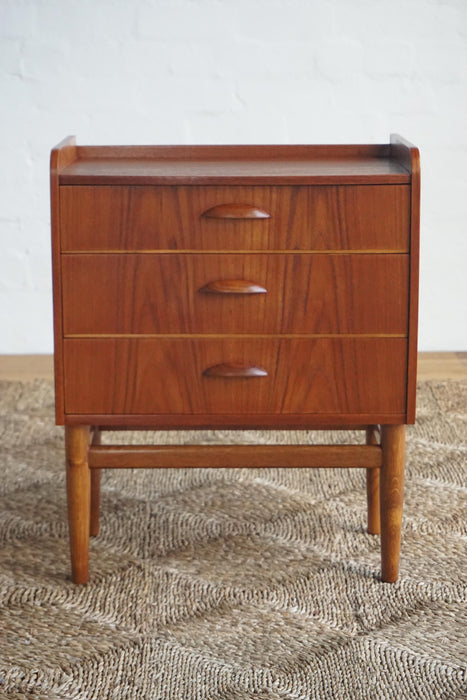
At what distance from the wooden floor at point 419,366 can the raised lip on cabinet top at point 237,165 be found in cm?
114

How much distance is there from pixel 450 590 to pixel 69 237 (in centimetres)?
84

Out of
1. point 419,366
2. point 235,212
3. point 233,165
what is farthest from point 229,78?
point 235,212

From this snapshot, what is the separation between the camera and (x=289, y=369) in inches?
61.1

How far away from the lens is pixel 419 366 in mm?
2908

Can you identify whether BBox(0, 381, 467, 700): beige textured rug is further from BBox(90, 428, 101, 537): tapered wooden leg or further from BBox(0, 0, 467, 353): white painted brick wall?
BBox(0, 0, 467, 353): white painted brick wall

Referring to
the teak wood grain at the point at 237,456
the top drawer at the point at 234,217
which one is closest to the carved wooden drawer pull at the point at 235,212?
the top drawer at the point at 234,217

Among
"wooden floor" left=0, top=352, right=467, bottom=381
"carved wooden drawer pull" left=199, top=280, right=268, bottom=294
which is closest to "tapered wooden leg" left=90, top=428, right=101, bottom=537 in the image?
"carved wooden drawer pull" left=199, top=280, right=268, bottom=294

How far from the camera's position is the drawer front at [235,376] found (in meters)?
1.54

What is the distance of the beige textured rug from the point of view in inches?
54.2

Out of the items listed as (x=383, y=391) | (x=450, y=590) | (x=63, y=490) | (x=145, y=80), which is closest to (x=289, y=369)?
(x=383, y=391)

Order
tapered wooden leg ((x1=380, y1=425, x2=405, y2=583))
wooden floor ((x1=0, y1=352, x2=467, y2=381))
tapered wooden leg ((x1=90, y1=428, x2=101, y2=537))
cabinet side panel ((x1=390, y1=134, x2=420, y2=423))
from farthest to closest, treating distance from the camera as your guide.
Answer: wooden floor ((x1=0, y1=352, x2=467, y2=381)), tapered wooden leg ((x1=90, y1=428, x2=101, y2=537)), tapered wooden leg ((x1=380, y1=425, x2=405, y2=583)), cabinet side panel ((x1=390, y1=134, x2=420, y2=423))

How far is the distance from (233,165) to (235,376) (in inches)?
15.3

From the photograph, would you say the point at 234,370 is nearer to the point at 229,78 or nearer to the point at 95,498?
the point at 95,498

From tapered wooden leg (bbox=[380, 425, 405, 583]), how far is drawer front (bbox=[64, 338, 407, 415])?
7cm
